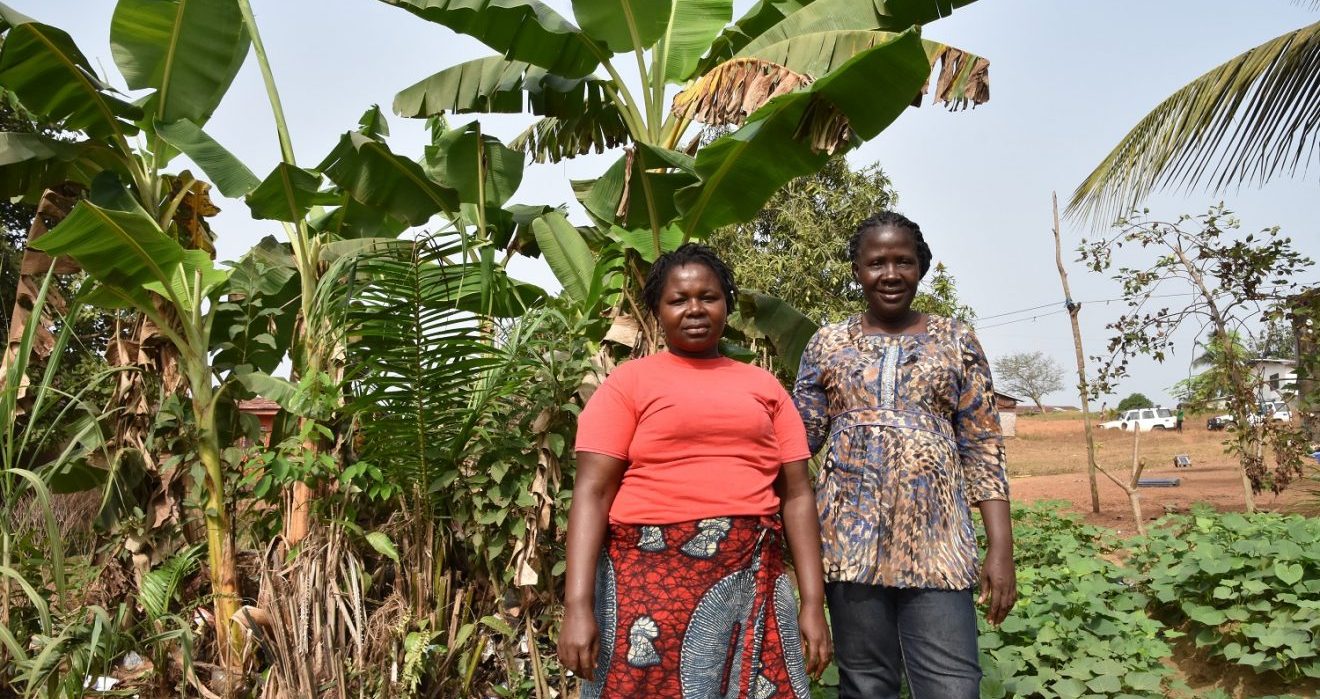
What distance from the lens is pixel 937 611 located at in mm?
2311

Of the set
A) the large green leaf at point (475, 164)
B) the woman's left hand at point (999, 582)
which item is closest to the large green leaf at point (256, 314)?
the large green leaf at point (475, 164)

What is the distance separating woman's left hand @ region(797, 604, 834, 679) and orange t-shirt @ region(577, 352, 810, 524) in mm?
270

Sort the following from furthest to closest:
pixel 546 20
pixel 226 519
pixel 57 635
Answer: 1. pixel 546 20
2. pixel 226 519
3. pixel 57 635

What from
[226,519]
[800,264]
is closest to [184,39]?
[226,519]

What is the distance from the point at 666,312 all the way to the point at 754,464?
42 centimetres

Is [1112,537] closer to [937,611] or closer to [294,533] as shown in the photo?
[937,611]

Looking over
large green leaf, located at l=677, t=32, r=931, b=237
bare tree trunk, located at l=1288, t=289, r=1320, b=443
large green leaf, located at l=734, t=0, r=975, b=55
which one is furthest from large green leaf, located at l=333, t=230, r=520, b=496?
bare tree trunk, located at l=1288, t=289, r=1320, b=443

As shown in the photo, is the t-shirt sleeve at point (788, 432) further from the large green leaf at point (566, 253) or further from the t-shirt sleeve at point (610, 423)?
the large green leaf at point (566, 253)

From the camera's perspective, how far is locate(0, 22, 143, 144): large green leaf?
404 cm

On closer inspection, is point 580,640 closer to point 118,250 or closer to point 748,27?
point 118,250

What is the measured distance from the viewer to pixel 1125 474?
17.2 metres

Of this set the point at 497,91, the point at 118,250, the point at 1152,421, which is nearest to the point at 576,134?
the point at 497,91

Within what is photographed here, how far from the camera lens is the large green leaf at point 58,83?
4039mm

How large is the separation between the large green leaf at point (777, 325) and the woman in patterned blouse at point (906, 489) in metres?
2.05
